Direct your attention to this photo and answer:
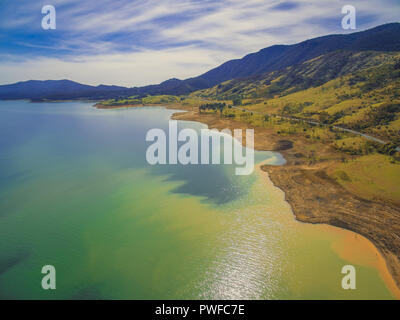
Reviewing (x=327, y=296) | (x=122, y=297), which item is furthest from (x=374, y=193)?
(x=122, y=297)

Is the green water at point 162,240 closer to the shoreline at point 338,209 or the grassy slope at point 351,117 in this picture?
the shoreline at point 338,209

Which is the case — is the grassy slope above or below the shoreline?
above

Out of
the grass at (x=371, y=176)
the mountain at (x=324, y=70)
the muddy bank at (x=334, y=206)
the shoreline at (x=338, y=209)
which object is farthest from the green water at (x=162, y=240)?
the mountain at (x=324, y=70)

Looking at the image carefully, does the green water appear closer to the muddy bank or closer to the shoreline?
the shoreline

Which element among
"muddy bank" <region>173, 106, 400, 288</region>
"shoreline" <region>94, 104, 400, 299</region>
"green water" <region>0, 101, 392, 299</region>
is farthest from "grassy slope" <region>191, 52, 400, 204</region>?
"green water" <region>0, 101, 392, 299</region>
